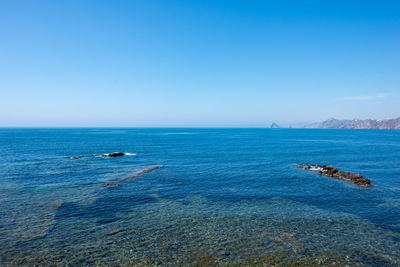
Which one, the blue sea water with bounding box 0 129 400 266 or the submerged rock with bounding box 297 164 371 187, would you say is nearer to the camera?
the blue sea water with bounding box 0 129 400 266

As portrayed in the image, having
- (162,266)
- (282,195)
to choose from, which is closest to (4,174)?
(162,266)

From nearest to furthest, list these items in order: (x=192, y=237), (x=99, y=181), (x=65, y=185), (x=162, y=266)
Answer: (x=162, y=266)
(x=192, y=237)
(x=65, y=185)
(x=99, y=181)

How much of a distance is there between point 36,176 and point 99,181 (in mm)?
14073

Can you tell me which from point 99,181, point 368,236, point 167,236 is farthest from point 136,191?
point 368,236

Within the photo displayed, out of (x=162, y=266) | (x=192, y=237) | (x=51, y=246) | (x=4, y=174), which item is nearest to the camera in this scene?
(x=162, y=266)

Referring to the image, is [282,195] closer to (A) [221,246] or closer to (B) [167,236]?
(A) [221,246]

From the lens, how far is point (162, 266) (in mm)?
16375

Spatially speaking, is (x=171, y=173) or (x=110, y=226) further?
(x=171, y=173)

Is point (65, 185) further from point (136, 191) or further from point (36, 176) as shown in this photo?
point (136, 191)

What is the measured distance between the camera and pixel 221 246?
1920 centimetres

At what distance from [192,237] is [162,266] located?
4.82 meters

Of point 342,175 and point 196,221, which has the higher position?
point 342,175

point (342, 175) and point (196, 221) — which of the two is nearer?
point (196, 221)

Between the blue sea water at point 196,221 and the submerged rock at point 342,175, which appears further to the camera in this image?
the submerged rock at point 342,175
